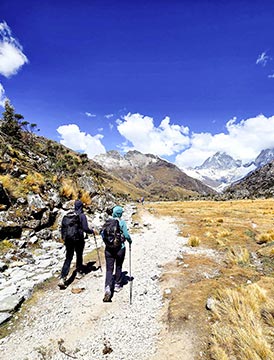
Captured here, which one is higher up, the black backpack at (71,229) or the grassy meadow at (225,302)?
the black backpack at (71,229)

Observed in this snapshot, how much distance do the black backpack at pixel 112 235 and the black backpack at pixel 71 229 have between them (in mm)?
1822

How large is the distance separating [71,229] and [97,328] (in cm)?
438

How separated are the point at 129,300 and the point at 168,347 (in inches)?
114

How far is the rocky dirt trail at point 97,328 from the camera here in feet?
21.2

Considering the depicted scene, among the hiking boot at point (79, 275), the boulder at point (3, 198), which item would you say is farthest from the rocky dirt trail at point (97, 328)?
the boulder at point (3, 198)

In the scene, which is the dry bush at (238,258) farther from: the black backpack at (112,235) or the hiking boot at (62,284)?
the hiking boot at (62,284)

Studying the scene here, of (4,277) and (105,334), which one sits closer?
(105,334)

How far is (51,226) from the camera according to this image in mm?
18328

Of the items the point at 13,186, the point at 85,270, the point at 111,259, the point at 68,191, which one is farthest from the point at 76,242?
the point at 68,191

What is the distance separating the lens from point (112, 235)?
9.54 m

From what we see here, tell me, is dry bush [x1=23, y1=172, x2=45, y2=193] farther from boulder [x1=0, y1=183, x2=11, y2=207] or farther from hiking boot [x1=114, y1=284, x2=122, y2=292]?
hiking boot [x1=114, y1=284, x2=122, y2=292]

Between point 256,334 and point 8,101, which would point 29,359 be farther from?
point 8,101

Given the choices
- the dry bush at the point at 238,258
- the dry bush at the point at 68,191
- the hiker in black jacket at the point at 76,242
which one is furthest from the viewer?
the dry bush at the point at 68,191

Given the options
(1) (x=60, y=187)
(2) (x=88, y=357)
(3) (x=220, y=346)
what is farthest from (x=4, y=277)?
(1) (x=60, y=187)
